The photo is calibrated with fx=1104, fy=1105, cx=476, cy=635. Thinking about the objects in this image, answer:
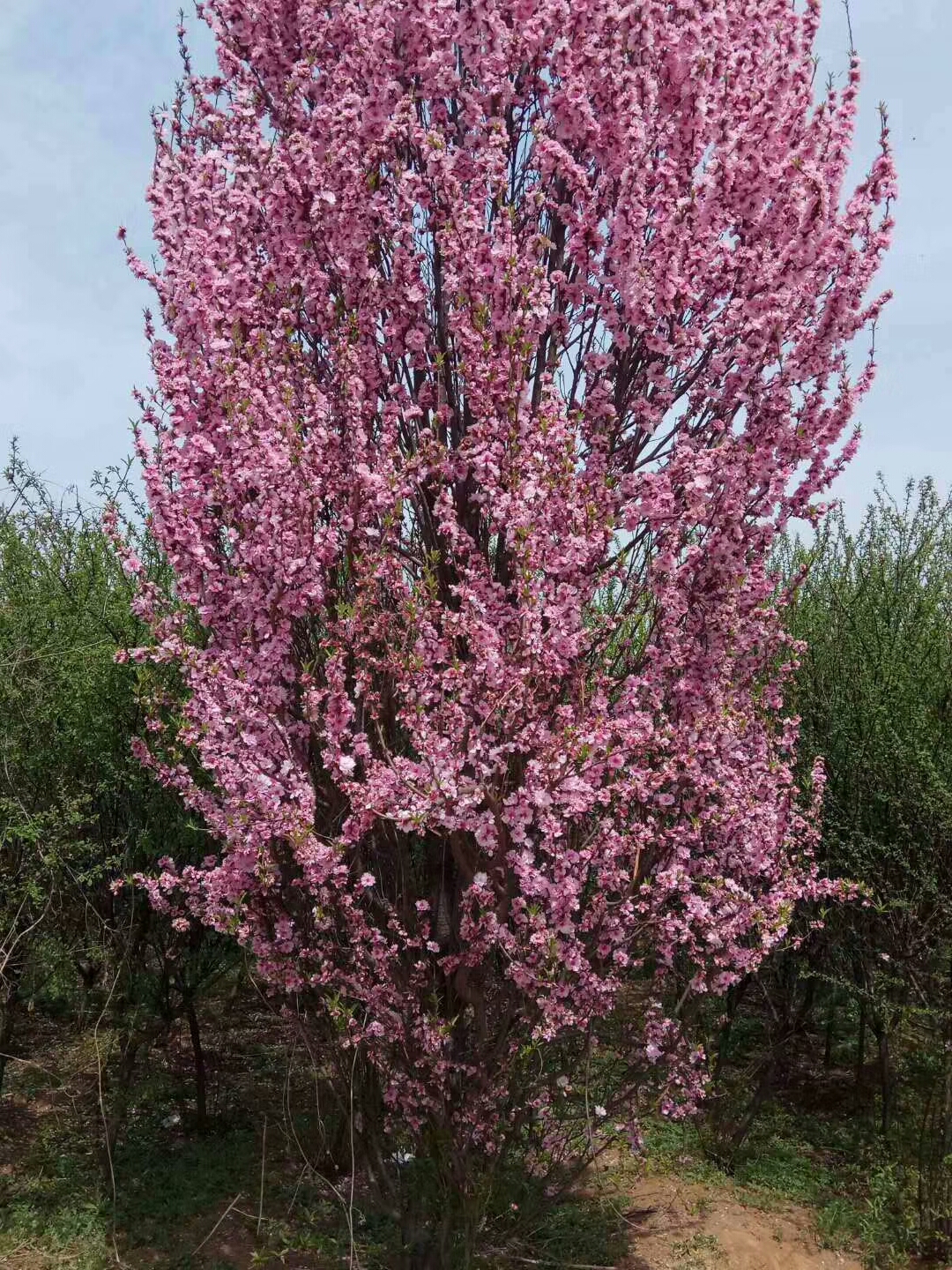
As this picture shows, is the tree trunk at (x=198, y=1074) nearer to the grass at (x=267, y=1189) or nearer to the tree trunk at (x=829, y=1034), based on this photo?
the grass at (x=267, y=1189)

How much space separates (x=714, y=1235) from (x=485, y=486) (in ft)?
16.5

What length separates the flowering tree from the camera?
443 cm

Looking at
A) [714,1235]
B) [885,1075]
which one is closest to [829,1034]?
[885,1075]

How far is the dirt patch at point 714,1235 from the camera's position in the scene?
21.1 feet

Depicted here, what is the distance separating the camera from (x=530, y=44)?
4.99 m

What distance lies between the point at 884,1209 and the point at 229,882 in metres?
4.96

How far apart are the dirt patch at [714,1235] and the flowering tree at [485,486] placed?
1753mm

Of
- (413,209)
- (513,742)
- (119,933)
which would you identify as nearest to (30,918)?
(119,933)

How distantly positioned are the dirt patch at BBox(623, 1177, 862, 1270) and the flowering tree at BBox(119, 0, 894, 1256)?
5.75 feet

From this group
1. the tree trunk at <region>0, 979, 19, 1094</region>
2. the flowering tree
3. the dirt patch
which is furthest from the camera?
the tree trunk at <region>0, 979, 19, 1094</region>

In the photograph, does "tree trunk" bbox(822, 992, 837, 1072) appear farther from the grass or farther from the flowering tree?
the flowering tree

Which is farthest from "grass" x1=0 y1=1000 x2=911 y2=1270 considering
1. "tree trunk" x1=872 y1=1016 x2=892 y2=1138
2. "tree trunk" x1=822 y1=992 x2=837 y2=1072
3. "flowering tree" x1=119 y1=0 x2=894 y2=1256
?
"flowering tree" x1=119 y1=0 x2=894 y2=1256

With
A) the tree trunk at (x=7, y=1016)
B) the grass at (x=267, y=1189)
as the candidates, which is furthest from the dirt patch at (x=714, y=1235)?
the tree trunk at (x=7, y=1016)

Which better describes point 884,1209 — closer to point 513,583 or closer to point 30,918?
point 513,583
